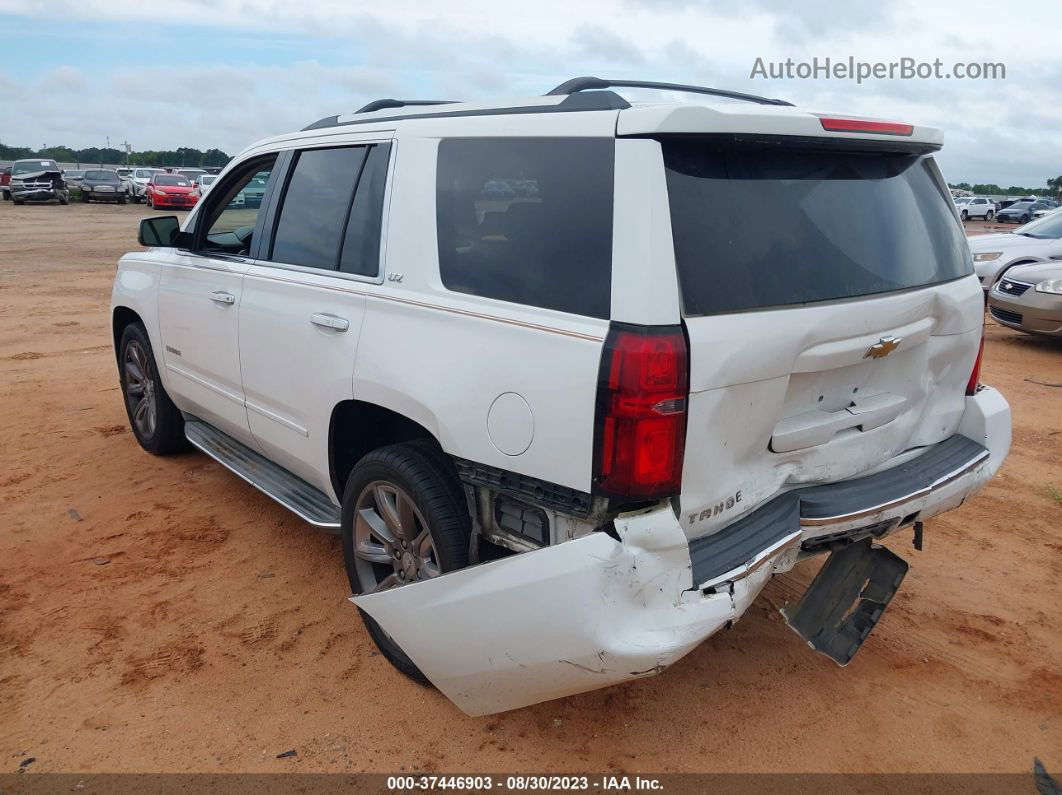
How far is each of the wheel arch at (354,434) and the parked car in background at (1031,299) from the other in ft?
27.9

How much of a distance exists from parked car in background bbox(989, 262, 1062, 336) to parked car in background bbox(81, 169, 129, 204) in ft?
115

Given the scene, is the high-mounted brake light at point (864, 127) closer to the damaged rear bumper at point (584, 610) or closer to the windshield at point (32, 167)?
the damaged rear bumper at point (584, 610)

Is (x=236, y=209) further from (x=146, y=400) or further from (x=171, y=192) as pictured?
(x=171, y=192)

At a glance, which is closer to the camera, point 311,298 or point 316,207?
point 311,298

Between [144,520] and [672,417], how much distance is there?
342 centimetres

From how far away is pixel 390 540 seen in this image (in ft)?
10.5

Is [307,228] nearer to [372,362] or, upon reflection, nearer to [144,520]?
[372,362]

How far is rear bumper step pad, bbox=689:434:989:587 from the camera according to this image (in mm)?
2471

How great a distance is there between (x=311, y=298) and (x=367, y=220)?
16.4 inches

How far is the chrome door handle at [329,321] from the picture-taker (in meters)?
3.18

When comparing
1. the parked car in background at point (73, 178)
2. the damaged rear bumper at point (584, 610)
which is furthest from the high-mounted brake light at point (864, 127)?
the parked car in background at point (73, 178)

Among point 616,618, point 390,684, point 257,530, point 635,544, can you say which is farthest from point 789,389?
point 257,530

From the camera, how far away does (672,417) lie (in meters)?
2.31

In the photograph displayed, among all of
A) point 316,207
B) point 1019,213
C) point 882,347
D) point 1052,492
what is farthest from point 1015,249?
point 1019,213
